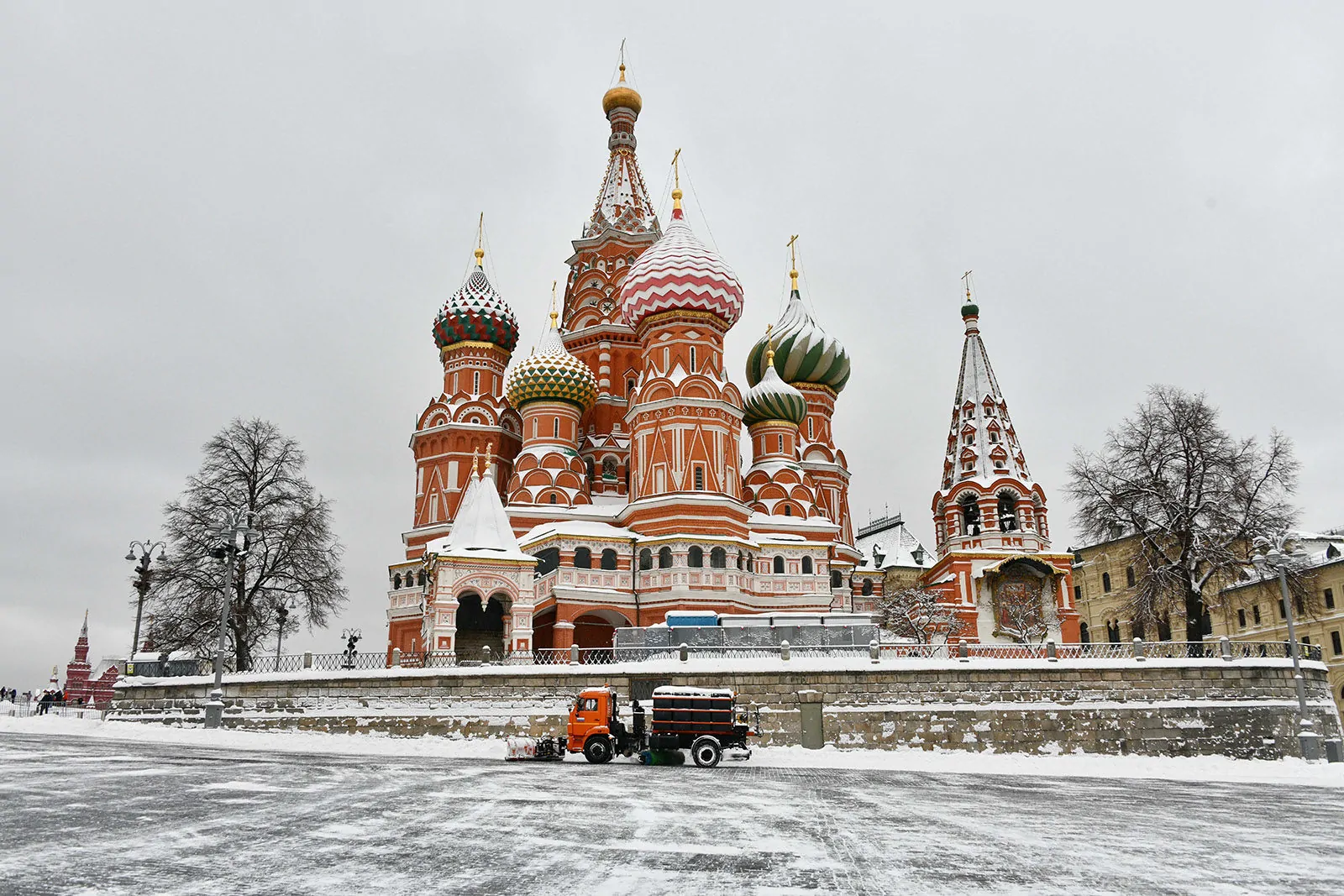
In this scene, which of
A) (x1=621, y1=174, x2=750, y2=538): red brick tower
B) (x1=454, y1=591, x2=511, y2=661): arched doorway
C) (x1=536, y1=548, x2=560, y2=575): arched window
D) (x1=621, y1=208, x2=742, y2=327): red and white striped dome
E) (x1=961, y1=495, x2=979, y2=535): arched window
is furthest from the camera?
(x1=961, y1=495, x2=979, y2=535): arched window

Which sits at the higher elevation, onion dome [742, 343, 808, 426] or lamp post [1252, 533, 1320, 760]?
onion dome [742, 343, 808, 426]

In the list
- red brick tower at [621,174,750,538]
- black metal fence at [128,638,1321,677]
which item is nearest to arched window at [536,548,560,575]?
red brick tower at [621,174,750,538]

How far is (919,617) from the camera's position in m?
41.6

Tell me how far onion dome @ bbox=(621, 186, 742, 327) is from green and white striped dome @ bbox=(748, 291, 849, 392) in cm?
773

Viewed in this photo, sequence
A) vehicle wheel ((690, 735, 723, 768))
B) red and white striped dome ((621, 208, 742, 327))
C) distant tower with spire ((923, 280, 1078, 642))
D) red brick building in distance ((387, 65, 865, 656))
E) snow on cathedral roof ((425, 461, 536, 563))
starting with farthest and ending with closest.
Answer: distant tower with spire ((923, 280, 1078, 642))
red and white striped dome ((621, 208, 742, 327))
red brick building in distance ((387, 65, 865, 656))
snow on cathedral roof ((425, 461, 536, 563))
vehicle wheel ((690, 735, 723, 768))

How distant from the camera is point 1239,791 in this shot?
16016 mm

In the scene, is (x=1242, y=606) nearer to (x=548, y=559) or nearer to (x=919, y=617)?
(x=919, y=617)

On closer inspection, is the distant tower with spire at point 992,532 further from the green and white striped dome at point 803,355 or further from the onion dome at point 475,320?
the onion dome at point 475,320

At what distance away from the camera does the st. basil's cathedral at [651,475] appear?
118 ft

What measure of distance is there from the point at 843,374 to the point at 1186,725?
29176 millimetres

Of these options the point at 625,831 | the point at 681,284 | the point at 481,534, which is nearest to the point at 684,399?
the point at 681,284

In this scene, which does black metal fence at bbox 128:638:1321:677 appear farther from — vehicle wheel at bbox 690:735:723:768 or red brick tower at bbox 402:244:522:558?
red brick tower at bbox 402:244:522:558

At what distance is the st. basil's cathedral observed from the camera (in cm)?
3591

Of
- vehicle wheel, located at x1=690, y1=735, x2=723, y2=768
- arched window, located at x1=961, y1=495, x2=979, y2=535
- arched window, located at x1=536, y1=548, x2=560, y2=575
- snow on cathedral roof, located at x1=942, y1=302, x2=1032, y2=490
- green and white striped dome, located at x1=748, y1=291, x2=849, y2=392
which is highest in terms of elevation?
green and white striped dome, located at x1=748, y1=291, x2=849, y2=392
